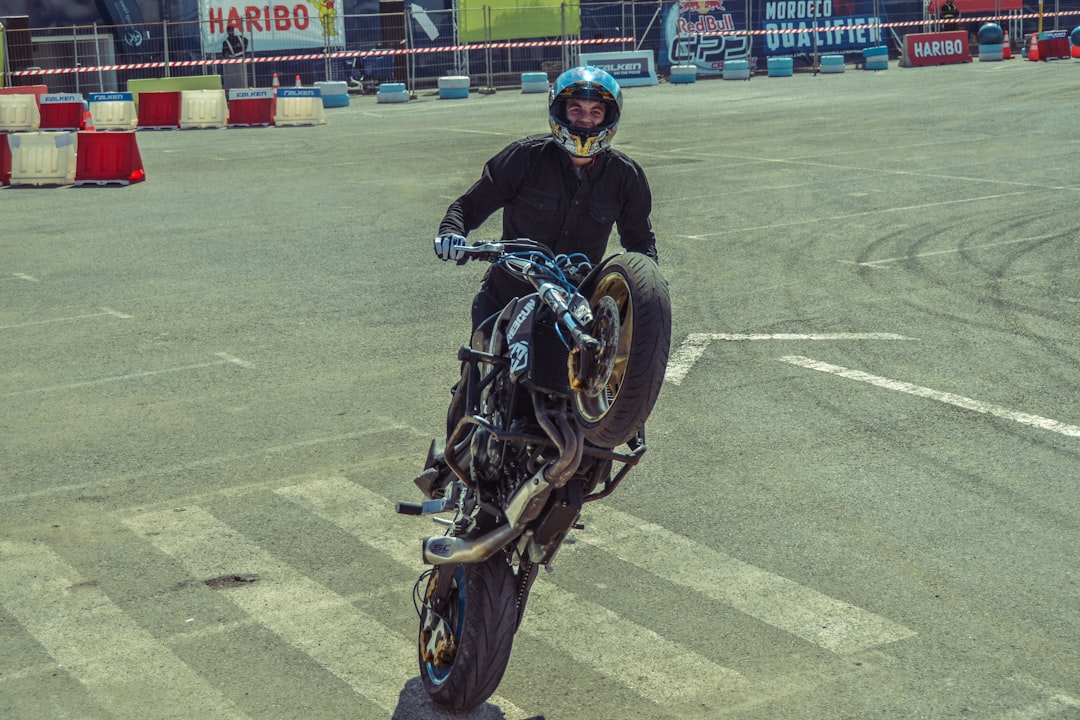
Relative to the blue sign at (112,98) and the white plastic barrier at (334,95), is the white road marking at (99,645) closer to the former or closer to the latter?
the blue sign at (112,98)

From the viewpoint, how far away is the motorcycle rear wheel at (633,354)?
167 inches

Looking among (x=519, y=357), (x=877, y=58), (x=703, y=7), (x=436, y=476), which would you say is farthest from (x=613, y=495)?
(x=877, y=58)

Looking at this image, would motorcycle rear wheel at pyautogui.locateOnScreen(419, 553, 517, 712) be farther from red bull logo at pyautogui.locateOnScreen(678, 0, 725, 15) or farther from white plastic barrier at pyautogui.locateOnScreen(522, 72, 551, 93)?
red bull logo at pyautogui.locateOnScreen(678, 0, 725, 15)

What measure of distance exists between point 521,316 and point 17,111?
2796 cm

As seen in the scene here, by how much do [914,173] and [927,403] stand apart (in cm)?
1178

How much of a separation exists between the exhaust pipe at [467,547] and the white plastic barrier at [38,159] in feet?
60.0

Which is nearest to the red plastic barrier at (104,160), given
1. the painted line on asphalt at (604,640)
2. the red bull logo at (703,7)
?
the painted line on asphalt at (604,640)

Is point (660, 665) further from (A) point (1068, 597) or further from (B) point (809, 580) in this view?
(A) point (1068, 597)

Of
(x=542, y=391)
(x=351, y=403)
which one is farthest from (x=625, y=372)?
(x=351, y=403)

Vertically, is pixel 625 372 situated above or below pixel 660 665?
above

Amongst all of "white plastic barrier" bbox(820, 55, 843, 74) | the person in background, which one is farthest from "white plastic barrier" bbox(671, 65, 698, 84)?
the person in background

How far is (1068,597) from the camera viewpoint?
598 centimetres

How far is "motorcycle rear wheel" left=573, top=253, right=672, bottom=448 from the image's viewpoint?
4242mm

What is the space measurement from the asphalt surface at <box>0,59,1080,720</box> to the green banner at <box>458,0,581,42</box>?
80.1 feet
